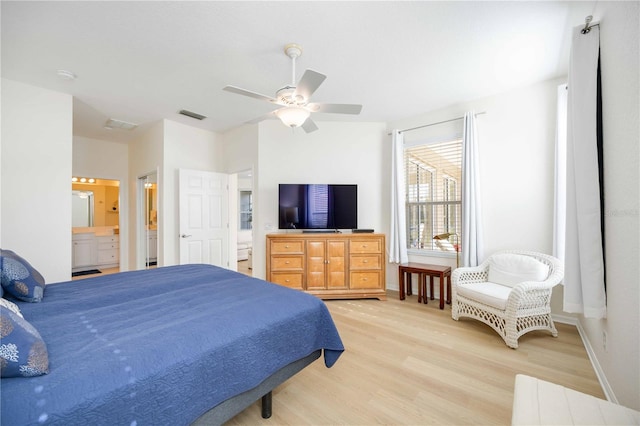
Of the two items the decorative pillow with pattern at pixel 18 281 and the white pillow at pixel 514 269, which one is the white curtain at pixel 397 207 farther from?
the decorative pillow with pattern at pixel 18 281

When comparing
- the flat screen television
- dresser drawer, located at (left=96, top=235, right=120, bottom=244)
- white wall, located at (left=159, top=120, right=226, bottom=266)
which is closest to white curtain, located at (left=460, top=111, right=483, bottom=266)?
the flat screen television

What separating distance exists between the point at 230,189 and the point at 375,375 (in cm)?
411

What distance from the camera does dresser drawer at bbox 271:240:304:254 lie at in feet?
12.5

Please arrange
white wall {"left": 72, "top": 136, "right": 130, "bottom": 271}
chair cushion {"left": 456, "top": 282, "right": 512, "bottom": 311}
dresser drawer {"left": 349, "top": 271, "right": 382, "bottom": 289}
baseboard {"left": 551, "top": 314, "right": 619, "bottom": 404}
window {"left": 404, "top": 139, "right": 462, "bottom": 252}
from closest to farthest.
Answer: baseboard {"left": 551, "top": 314, "right": 619, "bottom": 404} < chair cushion {"left": 456, "top": 282, "right": 512, "bottom": 311} < window {"left": 404, "top": 139, "right": 462, "bottom": 252} < dresser drawer {"left": 349, "top": 271, "right": 382, "bottom": 289} < white wall {"left": 72, "top": 136, "right": 130, "bottom": 271}

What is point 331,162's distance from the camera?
439 centimetres

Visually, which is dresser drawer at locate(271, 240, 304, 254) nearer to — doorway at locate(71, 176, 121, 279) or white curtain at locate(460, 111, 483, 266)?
white curtain at locate(460, 111, 483, 266)

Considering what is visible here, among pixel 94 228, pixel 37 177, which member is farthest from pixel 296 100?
pixel 94 228

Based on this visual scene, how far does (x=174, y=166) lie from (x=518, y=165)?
5028 mm

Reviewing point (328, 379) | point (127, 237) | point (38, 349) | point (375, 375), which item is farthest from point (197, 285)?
point (127, 237)

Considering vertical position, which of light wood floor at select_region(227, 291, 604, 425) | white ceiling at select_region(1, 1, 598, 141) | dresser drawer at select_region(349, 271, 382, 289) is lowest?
light wood floor at select_region(227, 291, 604, 425)

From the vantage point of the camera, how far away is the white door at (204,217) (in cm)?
434

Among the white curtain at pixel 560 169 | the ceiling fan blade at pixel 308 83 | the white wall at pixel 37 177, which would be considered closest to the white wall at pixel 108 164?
the white wall at pixel 37 177

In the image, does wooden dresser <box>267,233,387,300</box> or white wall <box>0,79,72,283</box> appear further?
wooden dresser <box>267,233,387,300</box>

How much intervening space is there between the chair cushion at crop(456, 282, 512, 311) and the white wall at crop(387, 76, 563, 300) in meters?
0.71
